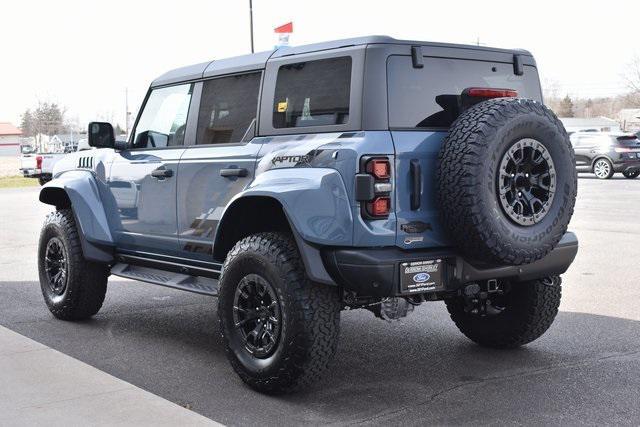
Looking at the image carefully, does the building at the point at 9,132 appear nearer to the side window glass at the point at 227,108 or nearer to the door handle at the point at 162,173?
the door handle at the point at 162,173

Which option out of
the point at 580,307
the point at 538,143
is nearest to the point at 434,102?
the point at 538,143

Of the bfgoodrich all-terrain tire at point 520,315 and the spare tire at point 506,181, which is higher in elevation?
the spare tire at point 506,181

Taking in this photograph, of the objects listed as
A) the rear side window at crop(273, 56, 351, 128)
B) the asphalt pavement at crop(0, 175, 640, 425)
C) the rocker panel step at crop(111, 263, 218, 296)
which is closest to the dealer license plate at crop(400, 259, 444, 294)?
the asphalt pavement at crop(0, 175, 640, 425)

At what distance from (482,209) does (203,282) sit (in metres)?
2.23

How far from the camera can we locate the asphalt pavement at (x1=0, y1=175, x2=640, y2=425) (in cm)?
461

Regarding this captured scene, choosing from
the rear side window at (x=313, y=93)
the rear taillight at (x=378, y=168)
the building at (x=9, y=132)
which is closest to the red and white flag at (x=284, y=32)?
the rear side window at (x=313, y=93)

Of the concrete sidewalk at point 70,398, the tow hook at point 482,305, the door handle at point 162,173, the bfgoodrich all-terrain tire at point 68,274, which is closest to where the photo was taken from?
the concrete sidewalk at point 70,398

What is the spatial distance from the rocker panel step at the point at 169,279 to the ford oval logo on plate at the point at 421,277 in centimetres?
145

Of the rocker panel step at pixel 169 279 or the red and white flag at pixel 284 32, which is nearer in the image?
the rocker panel step at pixel 169 279

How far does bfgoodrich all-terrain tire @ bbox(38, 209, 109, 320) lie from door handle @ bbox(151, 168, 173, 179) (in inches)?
45.1

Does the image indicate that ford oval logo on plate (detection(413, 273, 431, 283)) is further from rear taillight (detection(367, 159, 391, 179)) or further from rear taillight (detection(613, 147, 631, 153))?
rear taillight (detection(613, 147, 631, 153))

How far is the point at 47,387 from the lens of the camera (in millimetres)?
4863

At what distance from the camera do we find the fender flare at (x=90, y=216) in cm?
675

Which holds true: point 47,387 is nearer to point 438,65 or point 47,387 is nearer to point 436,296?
point 436,296
